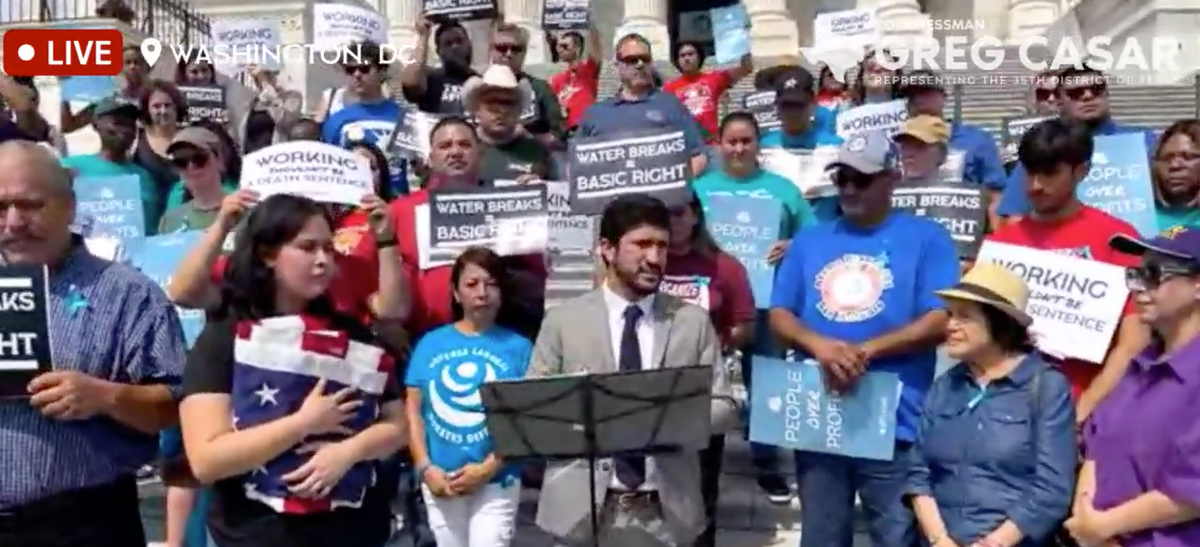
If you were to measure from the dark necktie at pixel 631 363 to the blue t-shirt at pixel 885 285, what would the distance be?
3.36 ft

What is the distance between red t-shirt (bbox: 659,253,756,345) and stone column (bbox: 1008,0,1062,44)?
2234cm

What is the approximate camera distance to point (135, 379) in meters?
3.83

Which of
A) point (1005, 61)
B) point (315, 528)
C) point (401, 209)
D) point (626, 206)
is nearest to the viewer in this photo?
point (315, 528)

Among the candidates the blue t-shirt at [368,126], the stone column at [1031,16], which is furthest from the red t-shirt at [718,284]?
the stone column at [1031,16]

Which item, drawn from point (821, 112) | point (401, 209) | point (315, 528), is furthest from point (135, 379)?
point (821, 112)

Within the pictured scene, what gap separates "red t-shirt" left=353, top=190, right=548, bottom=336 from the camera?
18.6 ft

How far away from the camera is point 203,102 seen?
33.9 feet

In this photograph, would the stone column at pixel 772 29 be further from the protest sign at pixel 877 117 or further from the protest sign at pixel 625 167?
the protest sign at pixel 625 167

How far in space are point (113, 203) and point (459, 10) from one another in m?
3.64

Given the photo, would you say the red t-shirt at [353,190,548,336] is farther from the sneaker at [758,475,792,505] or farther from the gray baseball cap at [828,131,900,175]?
the sneaker at [758,475,792,505]

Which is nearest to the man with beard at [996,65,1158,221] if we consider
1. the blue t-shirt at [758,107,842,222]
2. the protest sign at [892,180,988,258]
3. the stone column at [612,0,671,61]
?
the protest sign at [892,180,988,258]

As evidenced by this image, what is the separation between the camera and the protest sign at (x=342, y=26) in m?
10.5

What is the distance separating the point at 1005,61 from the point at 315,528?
824 inches

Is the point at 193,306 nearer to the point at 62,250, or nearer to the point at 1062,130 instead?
the point at 62,250
